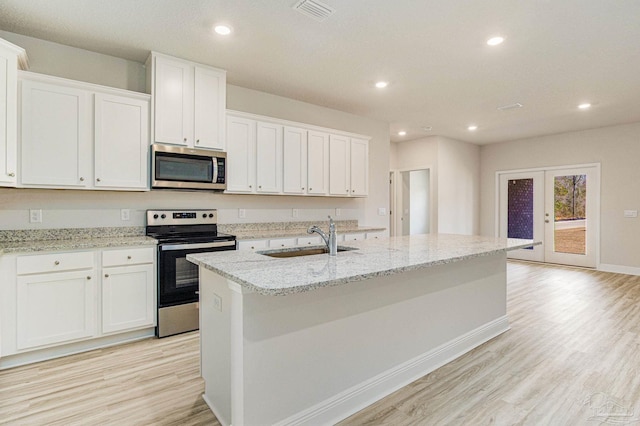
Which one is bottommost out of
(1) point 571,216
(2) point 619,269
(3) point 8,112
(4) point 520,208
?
(2) point 619,269

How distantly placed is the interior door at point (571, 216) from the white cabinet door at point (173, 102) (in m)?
6.82

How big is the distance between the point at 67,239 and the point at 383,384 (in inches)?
115

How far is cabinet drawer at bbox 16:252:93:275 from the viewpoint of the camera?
8.27 feet

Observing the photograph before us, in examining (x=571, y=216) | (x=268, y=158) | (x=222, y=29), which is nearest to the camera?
(x=222, y=29)

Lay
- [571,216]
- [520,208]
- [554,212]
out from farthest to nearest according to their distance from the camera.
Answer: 1. [520,208]
2. [554,212]
3. [571,216]

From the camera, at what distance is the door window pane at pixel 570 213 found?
6402 millimetres

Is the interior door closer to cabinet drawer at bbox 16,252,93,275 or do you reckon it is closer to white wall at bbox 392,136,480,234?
white wall at bbox 392,136,480,234

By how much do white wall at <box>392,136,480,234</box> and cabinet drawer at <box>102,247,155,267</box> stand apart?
536 centimetres

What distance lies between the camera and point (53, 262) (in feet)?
8.61

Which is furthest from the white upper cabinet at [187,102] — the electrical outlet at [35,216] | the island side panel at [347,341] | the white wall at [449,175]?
the white wall at [449,175]

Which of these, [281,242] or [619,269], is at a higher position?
[281,242]

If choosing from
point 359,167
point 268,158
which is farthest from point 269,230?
point 359,167

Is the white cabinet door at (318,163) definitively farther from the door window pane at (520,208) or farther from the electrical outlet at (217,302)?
the door window pane at (520,208)

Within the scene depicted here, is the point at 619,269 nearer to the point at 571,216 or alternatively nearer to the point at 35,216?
the point at 571,216
